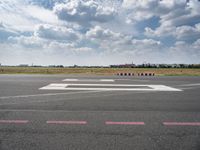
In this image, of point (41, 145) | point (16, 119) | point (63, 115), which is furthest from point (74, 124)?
point (16, 119)

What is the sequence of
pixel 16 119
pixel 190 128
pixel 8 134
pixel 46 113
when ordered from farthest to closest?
pixel 46 113 < pixel 16 119 < pixel 190 128 < pixel 8 134

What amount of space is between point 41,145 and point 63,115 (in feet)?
6.80

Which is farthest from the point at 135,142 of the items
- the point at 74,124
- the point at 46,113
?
the point at 46,113

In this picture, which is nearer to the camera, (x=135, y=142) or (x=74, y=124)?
(x=135, y=142)

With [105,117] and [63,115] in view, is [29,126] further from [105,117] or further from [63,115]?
[105,117]

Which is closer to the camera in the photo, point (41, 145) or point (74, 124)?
point (41, 145)

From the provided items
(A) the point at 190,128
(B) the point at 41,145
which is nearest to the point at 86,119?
(B) the point at 41,145

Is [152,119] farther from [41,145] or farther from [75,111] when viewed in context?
[41,145]

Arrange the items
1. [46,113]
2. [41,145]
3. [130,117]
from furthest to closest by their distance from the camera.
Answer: [46,113] < [130,117] < [41,145]

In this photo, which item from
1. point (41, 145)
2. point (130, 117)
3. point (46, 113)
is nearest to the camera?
point (41, 145)

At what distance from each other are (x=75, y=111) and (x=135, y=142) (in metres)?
2.87

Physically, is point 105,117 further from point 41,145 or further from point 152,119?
point 41,145

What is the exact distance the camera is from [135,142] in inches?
144

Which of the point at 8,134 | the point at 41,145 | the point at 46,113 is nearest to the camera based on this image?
the point at 41,145
